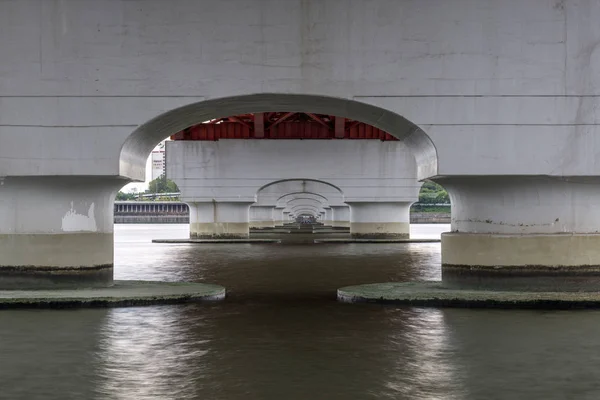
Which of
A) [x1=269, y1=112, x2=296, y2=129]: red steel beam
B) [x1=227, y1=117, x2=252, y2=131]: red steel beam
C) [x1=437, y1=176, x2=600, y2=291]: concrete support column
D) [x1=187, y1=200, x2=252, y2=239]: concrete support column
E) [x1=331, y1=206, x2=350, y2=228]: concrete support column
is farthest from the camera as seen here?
[x1=331, y1=206, x2=350, y2=228]: concrete support column

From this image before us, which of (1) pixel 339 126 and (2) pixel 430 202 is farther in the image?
(2) pixel 430 202

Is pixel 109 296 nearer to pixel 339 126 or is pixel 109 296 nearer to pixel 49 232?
pixel 49 232

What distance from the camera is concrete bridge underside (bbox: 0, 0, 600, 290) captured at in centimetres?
1719

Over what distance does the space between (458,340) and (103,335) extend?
5.55 m

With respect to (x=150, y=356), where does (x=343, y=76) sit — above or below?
above

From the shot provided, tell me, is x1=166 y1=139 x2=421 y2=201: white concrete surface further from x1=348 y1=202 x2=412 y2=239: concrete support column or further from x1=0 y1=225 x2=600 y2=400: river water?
x1=0 y1=225 x2=600 y2=400: river water

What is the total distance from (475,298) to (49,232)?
31.9 ft

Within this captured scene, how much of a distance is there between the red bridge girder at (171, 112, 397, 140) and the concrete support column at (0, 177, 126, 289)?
27.0 meters

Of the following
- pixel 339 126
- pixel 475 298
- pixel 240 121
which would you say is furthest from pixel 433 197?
pixel 475 298

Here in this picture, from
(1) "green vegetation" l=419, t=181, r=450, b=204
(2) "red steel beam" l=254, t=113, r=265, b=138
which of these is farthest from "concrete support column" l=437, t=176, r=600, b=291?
(1) "green vegetation" l=419, t=181, r=450, b=204

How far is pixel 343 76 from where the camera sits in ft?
56.6

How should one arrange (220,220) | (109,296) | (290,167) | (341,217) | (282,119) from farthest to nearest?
1. (341,217)
2. (220,220)
3. (290,167)
4. (282,119)
5. (109,296)

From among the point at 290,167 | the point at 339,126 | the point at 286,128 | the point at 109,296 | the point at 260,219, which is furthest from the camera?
the point at 260,219

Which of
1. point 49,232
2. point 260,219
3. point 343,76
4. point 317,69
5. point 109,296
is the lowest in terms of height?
point 109,296
